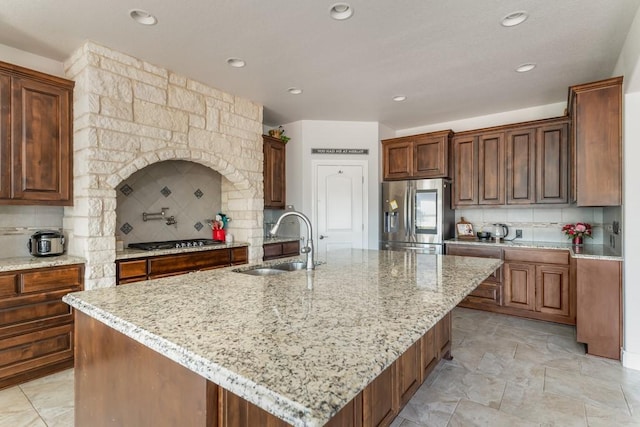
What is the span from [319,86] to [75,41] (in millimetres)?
2132

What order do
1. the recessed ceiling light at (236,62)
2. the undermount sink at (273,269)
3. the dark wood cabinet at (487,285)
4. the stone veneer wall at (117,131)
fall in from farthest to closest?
the dark wood cabinet at (487,285), the recessed ceiling light at (236,62), the stone veneer wall at (117,131), the undermount sink at (273,269)

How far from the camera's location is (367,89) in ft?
11.7

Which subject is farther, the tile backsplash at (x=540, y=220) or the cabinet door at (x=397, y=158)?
the cabinet door at (x=397, y=158)

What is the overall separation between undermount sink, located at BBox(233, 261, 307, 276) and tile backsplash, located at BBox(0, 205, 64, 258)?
209 cm

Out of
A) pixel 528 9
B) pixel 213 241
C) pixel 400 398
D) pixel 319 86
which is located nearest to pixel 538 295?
pixel 400 398

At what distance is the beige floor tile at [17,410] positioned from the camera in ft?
6.40

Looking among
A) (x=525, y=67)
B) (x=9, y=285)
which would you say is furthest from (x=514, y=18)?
(x=9, y=285)

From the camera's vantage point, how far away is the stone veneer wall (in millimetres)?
2625

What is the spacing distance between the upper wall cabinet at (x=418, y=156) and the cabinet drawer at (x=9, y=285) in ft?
13.7

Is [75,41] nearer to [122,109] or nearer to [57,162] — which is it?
[122,109]

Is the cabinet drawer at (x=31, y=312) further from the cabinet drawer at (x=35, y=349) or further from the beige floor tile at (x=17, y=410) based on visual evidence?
the beige floor tile at (x=17, y=410)

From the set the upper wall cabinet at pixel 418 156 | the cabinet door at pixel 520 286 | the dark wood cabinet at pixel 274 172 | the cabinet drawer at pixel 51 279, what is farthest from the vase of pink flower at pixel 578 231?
the cabinet drawer at pixel 51 279

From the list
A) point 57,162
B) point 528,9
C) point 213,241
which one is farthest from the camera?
point 213,241

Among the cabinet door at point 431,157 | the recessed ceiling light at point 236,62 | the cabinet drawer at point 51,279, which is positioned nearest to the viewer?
the cabinet drawer at point 51,279
